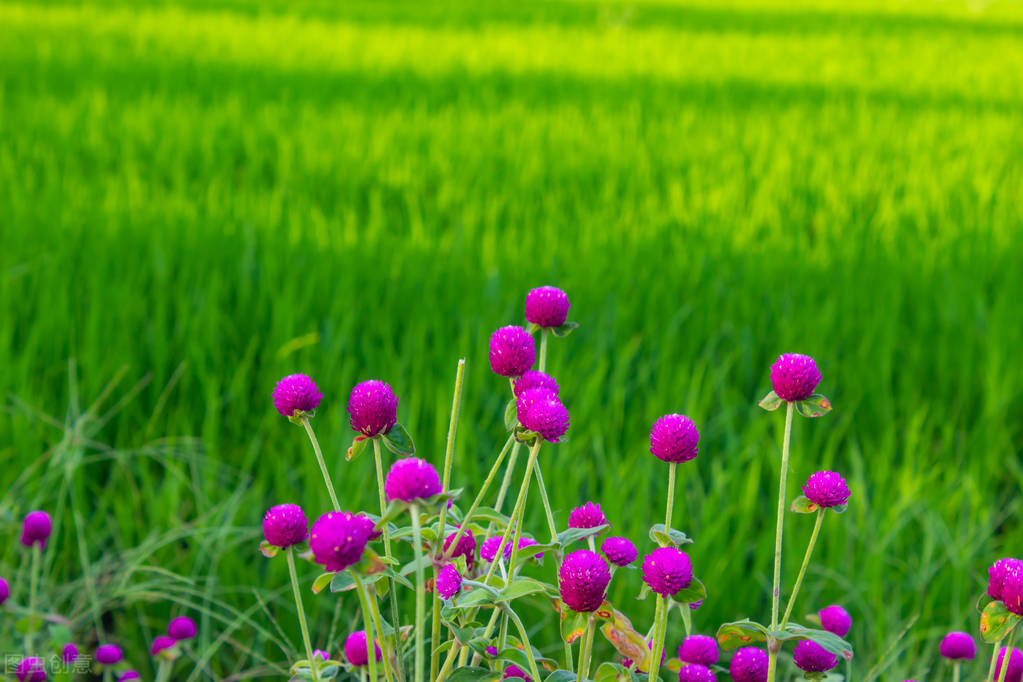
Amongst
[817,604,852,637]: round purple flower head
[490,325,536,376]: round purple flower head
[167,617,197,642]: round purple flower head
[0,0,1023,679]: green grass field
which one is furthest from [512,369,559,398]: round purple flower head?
[0,0,1023,679]: green grass field

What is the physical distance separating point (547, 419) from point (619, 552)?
6.9 inches

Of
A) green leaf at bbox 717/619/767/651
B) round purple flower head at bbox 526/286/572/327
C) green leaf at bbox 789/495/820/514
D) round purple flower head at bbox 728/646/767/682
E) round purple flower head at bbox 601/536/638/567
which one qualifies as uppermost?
round purple flower head at bbox 526/286/572/327

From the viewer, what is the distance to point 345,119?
12.8 ft

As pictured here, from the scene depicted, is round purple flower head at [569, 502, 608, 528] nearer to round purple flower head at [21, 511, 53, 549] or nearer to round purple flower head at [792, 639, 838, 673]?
round purple flower head at [792, 639, 838, 673]

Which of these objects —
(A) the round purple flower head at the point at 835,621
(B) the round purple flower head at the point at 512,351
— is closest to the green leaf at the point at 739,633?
(A) the round purple flower head at the point at 835,621

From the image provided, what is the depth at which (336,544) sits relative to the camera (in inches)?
23.4

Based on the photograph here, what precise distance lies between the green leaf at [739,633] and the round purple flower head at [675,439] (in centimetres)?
13

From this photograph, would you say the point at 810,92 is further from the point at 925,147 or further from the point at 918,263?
the point at 918,263

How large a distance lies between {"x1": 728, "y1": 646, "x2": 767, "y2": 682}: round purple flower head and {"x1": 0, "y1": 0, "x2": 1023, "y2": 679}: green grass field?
0.53 metres

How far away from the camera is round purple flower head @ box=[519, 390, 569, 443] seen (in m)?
0.67

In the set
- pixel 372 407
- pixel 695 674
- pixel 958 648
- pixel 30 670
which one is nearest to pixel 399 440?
pixel 372 407

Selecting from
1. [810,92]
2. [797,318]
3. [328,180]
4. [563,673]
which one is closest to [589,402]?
[797,318]

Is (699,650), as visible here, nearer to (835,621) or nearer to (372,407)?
(835,621)

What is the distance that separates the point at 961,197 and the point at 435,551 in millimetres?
2874
